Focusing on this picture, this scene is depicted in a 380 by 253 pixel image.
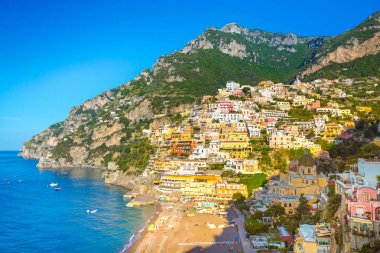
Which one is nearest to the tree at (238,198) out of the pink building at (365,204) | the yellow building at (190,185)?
the yellow building at (190,185)

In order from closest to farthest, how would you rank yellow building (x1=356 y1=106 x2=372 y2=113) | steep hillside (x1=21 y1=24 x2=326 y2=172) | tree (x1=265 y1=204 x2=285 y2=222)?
tree (x1=265 y1=204 x2=285 y2=222), yellow building (x1=356 y1=106 x2=372 y2=113), steep hillside (x1=21 y1=24 x2=326 y2=172)

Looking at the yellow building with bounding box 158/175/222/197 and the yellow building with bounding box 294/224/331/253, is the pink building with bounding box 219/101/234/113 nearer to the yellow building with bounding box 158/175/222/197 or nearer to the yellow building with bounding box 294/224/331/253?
the yellow building with bounding box 158/175/222/197

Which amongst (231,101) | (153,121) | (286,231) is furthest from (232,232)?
(153,121)

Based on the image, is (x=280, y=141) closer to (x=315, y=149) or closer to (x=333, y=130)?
(x=315, y=149)

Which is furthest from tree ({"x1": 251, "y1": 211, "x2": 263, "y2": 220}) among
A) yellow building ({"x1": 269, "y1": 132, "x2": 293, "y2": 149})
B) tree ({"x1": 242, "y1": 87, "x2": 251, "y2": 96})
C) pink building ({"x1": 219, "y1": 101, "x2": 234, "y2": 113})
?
tree ({"x1": 242, "y1": 87, "x2": 251, "y2": 96})

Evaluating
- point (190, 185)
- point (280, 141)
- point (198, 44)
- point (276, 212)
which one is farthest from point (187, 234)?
point (198, 44)
